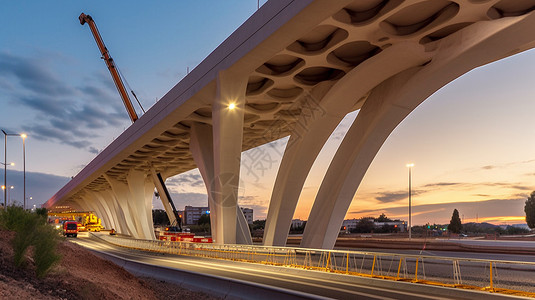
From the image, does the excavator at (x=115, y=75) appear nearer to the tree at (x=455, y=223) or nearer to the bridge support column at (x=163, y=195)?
the bridge support column at (x=163, y=195)

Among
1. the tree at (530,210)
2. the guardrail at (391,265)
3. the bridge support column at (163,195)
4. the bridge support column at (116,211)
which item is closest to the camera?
the guardrail at (391,265)

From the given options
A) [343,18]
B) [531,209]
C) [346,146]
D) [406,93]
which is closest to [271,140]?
[346,146]

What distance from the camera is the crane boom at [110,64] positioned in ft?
225

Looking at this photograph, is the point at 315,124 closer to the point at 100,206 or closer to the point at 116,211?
the point at 116,211

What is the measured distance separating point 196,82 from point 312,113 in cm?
675

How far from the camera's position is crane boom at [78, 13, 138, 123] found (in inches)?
2704

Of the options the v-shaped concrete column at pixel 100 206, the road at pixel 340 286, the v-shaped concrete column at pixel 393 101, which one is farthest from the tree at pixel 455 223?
the road at pixel 340 286

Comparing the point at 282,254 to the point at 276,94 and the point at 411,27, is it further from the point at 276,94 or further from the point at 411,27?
the point at 411,27

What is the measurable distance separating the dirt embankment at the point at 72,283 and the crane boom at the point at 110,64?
196ft

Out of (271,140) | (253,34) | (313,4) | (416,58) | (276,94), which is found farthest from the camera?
(271,140)

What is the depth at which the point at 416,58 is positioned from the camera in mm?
20500

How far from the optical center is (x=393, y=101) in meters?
22.1

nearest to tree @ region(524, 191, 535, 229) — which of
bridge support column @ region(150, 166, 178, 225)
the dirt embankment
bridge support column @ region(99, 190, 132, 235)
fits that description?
bridge support column @ region(150, 166, 178, 225)

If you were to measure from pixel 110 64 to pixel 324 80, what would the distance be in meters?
53.0
